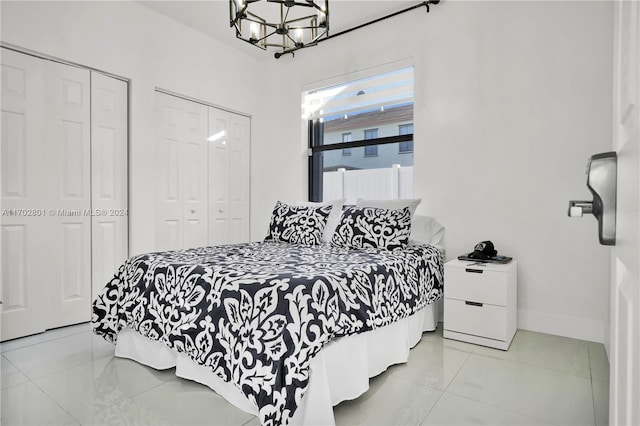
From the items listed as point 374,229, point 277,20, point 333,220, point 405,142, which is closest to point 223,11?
point 277,20

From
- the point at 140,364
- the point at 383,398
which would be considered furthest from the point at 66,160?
the point at 383,398

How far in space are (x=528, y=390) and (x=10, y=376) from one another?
2.84m

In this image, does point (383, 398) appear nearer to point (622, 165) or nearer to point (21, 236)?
point (622, 165)

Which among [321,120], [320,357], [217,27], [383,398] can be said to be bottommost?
[383,398]

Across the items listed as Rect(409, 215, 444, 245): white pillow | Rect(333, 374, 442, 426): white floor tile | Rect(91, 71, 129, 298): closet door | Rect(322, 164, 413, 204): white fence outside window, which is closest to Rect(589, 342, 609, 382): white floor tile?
Rect(333, 374, 442, 426): white floor tile

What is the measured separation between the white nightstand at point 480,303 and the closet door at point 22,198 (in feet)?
10.2

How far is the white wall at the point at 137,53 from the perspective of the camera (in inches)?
115

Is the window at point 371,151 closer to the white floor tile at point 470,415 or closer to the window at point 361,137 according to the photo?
the window at point 361,137

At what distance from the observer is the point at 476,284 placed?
262cm

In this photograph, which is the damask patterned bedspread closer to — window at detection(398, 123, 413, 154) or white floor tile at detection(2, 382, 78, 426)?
white floor tile at detection(2, 382, 78, 426)

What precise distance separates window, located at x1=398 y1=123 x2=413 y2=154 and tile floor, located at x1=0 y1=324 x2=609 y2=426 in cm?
196

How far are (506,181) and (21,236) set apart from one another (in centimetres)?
379

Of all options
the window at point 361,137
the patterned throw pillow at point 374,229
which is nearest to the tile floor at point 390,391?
the patterned throw pillow at point 374,229

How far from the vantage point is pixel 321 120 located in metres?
4.46
